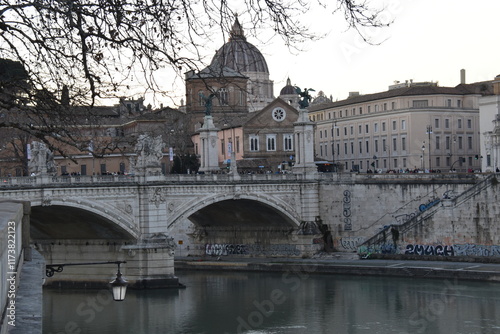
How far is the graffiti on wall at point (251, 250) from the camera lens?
62.7 metres

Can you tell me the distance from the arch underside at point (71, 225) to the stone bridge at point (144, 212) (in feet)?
0.17

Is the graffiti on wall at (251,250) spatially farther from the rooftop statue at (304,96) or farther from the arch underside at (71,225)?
the arch underside at (71,225)

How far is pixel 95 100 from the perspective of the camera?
46.5ft

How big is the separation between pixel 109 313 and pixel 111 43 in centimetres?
3411

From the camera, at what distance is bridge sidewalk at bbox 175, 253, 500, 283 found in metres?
51.3

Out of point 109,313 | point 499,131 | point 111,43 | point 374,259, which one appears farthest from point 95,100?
point 499,131

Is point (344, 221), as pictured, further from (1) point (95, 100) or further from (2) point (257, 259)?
(1) point (95, 100)

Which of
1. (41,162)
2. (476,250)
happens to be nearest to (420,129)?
(476,250)

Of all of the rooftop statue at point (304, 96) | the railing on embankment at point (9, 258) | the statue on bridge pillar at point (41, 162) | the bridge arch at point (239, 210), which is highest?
the rooftop statue at point (304, 96)

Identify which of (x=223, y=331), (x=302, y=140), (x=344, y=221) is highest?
(x=302, y=140)

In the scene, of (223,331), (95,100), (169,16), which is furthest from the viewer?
(223,331)

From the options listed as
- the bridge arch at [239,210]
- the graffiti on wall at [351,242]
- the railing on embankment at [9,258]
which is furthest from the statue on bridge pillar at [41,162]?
the railing on embankment at [9,258]

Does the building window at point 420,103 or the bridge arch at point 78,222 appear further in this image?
the building window at point 420,103

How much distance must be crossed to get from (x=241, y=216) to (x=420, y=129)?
24304 millimetres
